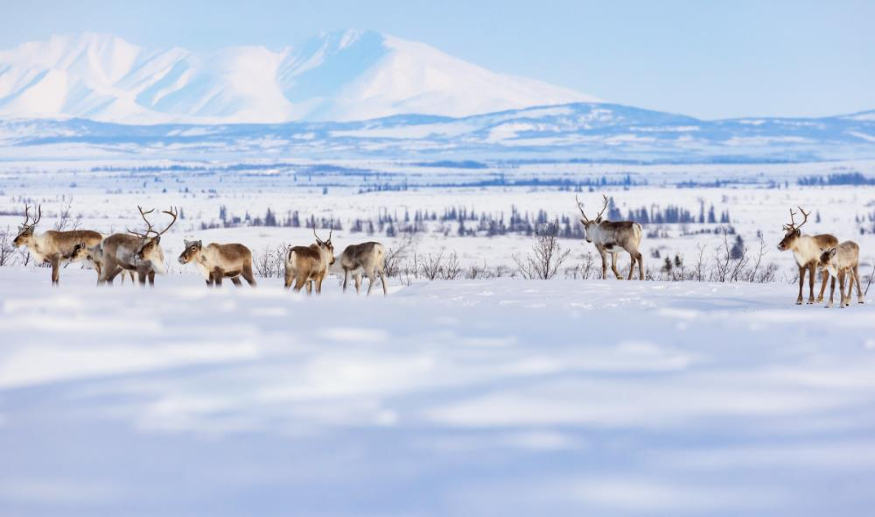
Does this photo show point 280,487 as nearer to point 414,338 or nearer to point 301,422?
point 301,422

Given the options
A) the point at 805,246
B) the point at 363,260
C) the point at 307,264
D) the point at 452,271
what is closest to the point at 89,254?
the point at 307,264

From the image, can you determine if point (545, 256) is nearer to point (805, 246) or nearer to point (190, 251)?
point (805, 246)

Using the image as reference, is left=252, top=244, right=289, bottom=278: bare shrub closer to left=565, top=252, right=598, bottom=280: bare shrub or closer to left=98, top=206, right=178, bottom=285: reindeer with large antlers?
left=98, top=206, right=178, bottom=285: reindeer with large antlers

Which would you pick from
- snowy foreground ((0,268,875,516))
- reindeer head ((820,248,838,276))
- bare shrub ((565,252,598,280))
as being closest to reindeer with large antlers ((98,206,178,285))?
snowy foreground ((0,268,875,516))

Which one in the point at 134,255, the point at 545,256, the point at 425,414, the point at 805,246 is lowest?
the point at 425,414

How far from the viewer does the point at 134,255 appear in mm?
12586

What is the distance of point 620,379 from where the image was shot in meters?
7.76

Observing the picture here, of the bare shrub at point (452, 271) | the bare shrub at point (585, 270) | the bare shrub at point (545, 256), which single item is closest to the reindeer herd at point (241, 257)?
the bare shrub at point (452, 271)

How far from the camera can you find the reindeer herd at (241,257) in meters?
11.7

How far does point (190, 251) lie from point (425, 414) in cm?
594

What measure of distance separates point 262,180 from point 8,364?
193630 mm

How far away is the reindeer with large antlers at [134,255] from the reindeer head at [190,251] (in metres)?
0.35

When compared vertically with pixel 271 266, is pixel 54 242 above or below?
above

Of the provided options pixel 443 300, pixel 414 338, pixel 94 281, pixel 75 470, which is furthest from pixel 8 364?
pixel 94 281
